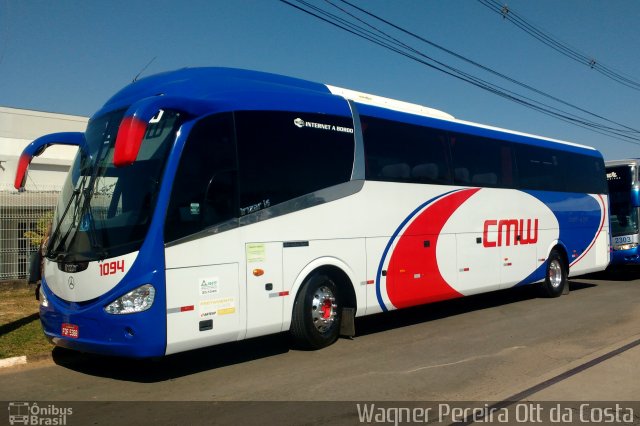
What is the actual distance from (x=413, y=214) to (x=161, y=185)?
4926 mm

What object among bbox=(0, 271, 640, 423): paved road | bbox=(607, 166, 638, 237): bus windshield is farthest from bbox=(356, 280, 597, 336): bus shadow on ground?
bbox=(607, 166, 638, 237): bus windshield

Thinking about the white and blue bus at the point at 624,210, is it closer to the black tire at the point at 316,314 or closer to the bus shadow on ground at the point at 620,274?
the bus shadow on ground at the point at 620,274

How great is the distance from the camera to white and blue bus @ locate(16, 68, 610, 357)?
21.5ft

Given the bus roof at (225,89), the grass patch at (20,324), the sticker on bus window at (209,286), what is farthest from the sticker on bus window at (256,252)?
the grass patch at (20,324)

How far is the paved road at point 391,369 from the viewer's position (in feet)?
21.1

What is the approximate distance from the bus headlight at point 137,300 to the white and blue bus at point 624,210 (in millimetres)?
16401

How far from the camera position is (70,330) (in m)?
6.82

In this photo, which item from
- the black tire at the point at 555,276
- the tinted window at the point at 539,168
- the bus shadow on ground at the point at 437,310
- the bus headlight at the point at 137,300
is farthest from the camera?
the black tire at the point at 555,276

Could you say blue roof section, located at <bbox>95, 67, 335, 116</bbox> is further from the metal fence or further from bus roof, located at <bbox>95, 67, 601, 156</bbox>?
the metal fence

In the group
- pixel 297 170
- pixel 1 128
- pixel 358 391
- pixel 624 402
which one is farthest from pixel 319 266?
pixel 1 128

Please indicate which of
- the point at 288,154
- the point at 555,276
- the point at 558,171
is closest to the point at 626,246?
the point at 555,276

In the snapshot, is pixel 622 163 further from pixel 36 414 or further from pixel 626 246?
pixel 36 414

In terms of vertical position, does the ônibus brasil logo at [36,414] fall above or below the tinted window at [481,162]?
below

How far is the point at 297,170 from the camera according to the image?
27.1 ft
